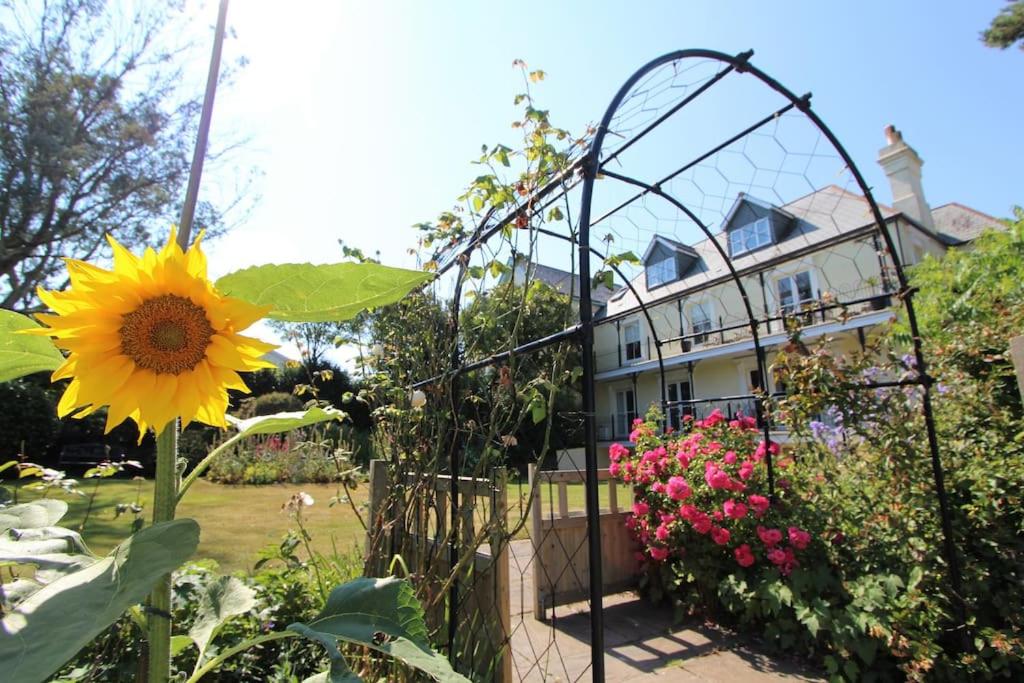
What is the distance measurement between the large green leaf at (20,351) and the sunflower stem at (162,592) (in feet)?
0.51

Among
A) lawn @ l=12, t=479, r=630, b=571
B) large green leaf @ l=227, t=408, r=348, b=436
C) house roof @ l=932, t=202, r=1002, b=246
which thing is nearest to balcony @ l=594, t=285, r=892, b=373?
house roof @ l=932, t=202, r=1002, b=246

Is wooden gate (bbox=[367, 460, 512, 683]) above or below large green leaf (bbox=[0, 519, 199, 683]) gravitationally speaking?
below

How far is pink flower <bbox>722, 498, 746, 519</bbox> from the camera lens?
10.9ft

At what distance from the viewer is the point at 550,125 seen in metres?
1.75

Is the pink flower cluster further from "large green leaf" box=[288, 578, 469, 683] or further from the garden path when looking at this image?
"large green leaf" box=[288, 578, 469, 683]

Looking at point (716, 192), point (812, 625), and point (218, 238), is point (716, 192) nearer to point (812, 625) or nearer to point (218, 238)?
point (812, 625)

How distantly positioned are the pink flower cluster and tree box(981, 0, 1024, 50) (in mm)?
6806

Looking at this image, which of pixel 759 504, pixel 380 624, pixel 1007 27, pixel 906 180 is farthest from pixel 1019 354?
pixel 906 180

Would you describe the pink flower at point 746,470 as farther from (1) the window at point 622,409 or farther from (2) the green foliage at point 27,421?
(1) the window at point 622,409

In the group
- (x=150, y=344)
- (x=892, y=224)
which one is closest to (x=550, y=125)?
(x=150, y=344)

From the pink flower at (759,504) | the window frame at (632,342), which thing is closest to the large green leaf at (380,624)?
the pink flower at (759,504)

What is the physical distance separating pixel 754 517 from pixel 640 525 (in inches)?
34.4

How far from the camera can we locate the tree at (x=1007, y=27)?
254 inches

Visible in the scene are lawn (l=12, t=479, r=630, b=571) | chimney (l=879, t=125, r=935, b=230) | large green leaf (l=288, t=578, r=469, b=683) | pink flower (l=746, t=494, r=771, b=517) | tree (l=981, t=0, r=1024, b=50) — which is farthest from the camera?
chimney (l=879, t=125, r=935, b=230)
